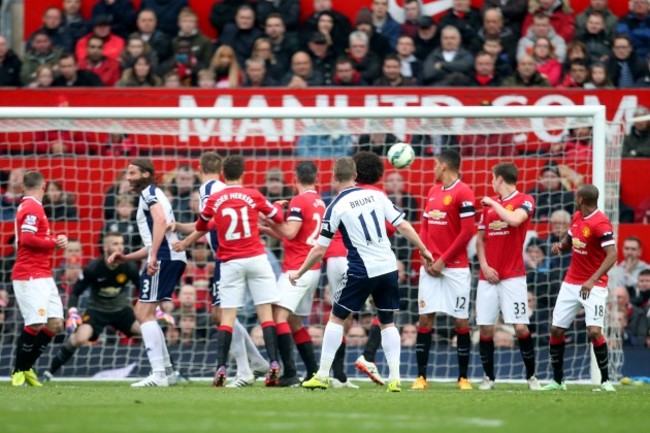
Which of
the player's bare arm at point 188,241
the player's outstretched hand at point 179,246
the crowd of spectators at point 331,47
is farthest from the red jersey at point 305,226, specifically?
the crowd of spectators at point 331,47

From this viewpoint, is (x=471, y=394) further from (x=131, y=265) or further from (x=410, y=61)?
(x=410, y=61)

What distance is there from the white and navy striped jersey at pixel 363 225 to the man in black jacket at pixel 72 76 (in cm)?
701

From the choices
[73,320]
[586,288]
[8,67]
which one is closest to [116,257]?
[73,320]

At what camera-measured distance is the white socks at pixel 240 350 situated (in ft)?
42.1

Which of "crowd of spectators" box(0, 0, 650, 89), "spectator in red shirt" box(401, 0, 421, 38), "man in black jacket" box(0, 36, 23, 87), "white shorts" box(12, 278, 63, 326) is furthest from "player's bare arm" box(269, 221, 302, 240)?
"man in black jacket" box(0, 36, 23, 87)

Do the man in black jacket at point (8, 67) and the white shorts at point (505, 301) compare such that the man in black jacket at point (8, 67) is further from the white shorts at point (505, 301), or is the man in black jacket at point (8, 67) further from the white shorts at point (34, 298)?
the white shorts at point (505, 301)

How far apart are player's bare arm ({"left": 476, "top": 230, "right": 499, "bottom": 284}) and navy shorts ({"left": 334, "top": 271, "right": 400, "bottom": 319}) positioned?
140cm

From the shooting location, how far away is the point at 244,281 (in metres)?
12.4

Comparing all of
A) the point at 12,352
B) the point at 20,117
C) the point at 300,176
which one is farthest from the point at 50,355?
the point at 300,176

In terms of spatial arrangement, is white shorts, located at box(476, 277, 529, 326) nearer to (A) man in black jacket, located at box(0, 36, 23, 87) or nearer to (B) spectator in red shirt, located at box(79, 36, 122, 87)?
(B) spectator in red shirt, located at box(79, 36, 122, 87)

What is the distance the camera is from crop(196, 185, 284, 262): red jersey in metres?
12.2

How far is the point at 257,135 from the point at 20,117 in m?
2.99

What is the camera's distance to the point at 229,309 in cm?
1229

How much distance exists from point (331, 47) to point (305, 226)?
5.59 meters
